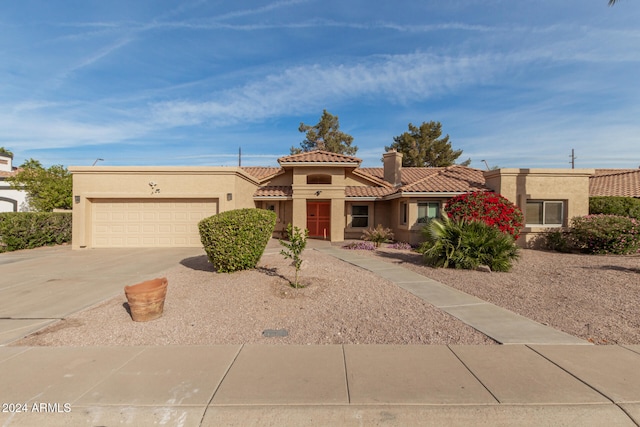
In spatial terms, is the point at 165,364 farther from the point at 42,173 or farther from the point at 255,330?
the point at 42,173

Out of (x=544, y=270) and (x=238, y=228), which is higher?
(x=238, y=228)

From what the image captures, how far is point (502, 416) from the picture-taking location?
9.48ft

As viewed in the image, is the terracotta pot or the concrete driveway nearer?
the terracotta pot

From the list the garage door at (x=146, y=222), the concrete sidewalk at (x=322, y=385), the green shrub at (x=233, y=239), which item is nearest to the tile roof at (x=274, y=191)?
the garage door at (x=146, y=222)

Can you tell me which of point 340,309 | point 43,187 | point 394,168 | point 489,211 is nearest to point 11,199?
point 43,187

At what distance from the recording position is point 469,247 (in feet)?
30.4

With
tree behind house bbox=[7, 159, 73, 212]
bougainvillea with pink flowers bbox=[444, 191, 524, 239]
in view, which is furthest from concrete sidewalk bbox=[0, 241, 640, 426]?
tree behind house bbox=[7, 159, 73, 212]

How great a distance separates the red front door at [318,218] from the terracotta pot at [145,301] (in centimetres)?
1340

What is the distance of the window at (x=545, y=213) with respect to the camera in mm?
14680

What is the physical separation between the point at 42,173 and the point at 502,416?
2770 cm

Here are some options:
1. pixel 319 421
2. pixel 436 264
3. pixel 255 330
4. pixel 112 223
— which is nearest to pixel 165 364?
pixel 255 330

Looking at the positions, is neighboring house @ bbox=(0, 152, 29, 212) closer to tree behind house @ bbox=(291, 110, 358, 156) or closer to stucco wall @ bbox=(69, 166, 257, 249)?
stucco wall @ bbox=(69, 166, 257, 249)

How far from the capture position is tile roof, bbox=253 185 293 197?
17.9m

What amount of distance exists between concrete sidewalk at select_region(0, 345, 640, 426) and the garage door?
1073 centimetres
